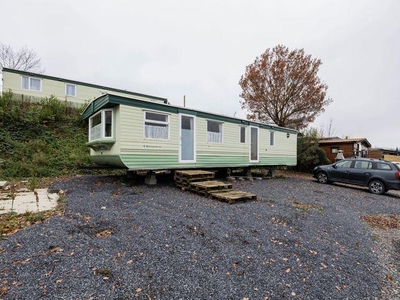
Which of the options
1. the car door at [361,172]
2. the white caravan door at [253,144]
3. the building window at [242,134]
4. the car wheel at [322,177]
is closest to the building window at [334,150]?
the car wheel at [322,177]

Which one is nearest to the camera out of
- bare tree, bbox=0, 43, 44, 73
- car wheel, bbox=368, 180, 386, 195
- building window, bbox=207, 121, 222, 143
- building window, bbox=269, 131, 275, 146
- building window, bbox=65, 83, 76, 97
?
building window, bbox=207, 121, 222, 143

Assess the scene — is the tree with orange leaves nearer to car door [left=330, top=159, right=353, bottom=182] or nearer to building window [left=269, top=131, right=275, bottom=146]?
building window [left=269, top=131, right=275, bottom=146]

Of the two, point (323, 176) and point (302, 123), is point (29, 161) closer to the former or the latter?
point (323, 176)

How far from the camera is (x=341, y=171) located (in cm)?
1016

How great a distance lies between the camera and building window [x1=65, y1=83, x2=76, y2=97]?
1684 centimetres

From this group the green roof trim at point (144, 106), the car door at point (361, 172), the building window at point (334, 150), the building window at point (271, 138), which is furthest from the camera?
the building window at point (334, 150)

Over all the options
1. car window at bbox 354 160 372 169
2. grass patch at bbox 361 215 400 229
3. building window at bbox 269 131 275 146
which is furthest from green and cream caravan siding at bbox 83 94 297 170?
grass patch at bbox 361 215 400 229

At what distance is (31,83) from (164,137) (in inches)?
617

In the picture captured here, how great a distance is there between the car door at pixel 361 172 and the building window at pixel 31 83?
22.5m

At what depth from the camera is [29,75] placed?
15484 millimetres

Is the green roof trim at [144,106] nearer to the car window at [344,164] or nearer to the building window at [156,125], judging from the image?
the building window at [156,125]

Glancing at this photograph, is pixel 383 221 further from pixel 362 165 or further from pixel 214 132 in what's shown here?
pixel 214 132

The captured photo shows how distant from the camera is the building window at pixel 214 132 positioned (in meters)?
8.62

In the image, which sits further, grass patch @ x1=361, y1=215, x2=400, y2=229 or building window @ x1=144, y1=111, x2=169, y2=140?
building window @ x1=144, y1=111, x2=169, y2=140
